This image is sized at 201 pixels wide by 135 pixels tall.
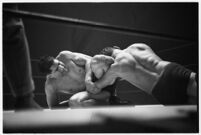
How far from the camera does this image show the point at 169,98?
6.72ft

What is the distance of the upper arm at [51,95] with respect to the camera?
2.15m

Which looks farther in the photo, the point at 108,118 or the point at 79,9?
the point at 79,9

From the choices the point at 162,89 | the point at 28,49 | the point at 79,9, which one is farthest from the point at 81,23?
the point at 162,89

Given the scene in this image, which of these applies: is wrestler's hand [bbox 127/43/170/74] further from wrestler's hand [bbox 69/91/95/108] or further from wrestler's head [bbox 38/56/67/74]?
wrestler's head [bbox 38/56/67/74]

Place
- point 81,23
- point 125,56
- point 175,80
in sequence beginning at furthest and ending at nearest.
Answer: point 125,56 < point 175,80 < point 81,23

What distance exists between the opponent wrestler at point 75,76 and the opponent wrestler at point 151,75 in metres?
0.08

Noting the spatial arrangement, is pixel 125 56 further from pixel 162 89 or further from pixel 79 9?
pixel 79 9

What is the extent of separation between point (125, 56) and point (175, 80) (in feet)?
1.55

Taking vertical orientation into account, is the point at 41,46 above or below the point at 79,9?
below

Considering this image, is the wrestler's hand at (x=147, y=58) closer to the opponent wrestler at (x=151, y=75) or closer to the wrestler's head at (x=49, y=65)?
the opponent wrestler at (x=151, y=75)

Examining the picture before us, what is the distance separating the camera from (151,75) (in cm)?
206

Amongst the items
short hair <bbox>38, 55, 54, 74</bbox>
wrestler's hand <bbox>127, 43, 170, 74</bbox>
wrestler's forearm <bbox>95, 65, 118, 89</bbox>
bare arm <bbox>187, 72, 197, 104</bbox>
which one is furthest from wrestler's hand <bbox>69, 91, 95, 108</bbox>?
bare arm <bbox>187, 72, 197, 104</bbox>

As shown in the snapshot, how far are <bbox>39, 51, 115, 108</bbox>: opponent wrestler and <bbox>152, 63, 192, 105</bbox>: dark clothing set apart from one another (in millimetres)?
434

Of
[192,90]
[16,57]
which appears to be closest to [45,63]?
[16,57]
